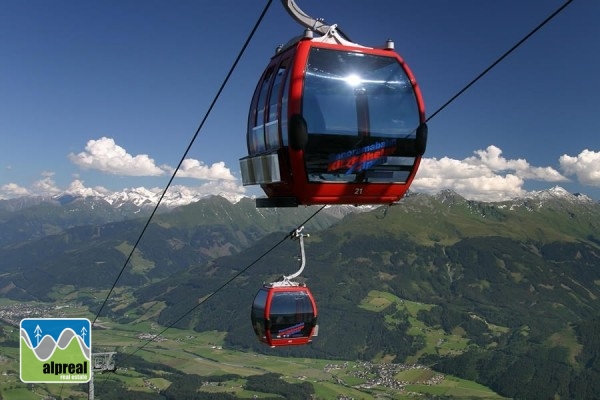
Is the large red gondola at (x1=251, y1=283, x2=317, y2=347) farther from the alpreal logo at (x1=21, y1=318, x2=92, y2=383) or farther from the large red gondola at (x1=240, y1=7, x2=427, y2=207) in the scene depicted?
the large red gondola at (x1=240, y1=7, x2=427, y2=207)

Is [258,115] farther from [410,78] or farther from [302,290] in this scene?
[302,290]

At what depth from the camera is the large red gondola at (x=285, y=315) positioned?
18.7 m

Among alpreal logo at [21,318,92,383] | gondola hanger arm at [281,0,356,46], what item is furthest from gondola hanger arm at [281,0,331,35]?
alpreal logo at [21,318,92,383]

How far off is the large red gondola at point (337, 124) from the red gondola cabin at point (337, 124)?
0.02 m

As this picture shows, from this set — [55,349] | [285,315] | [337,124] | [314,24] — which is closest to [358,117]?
[337,124]

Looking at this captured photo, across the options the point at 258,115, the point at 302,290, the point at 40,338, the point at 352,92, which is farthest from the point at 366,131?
the point at 40,338

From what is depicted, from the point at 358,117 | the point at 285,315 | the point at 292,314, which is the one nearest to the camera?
the point at 358,117

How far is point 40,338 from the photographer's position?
1773 cm

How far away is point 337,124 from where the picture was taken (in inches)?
498

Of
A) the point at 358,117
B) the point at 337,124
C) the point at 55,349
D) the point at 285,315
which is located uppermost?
the point at 358,117

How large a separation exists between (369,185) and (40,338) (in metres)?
11.2

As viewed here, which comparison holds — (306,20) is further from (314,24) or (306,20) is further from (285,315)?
(285,315)

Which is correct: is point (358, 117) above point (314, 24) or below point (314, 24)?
below

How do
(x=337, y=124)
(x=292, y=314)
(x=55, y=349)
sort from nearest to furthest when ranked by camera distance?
(x=337, y=124) < (x=55, y=349) < (x=292, y=314)
